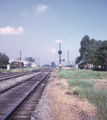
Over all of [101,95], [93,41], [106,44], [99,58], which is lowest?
[101,95]

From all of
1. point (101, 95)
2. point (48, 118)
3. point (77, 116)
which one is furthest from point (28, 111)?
point (101, 95)

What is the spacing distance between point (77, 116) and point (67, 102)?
1.38m

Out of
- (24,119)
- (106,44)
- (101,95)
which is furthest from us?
(106,44)

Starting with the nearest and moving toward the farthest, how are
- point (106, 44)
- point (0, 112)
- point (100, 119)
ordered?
1. point (100, 119)
2. point (0, 112)
3. point (106, 44)

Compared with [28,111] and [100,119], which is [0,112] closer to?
[28,111]

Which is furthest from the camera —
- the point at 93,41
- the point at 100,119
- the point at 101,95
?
the point at 93,41

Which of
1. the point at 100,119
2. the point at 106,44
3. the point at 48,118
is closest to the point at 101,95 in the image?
the point at 100,119

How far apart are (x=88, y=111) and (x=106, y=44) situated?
32.8 metres

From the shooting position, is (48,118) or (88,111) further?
(88,111)

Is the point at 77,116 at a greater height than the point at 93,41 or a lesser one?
lesser

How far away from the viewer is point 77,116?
3609mm

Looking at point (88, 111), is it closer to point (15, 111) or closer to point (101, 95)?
point (101, 95)

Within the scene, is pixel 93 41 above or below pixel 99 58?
above

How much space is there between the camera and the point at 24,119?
11.2ft
